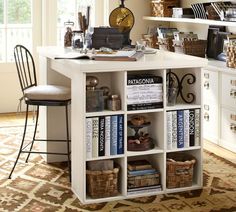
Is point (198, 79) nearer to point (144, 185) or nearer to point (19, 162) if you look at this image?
point (144, 185)

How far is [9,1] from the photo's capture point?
19.2 ft

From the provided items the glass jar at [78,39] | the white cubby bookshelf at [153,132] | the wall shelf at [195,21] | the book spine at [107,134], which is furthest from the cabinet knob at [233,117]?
the book spine at [107,134]

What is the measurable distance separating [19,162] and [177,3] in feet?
9.08

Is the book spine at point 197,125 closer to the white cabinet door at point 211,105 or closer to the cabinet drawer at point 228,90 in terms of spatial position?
the cabinet drawer at point 228,90

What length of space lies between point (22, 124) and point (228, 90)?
7.21 ft

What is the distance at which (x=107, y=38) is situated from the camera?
A: 157 inches

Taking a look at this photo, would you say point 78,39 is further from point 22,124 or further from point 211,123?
point 22,124

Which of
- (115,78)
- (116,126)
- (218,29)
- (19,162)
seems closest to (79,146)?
(116,126)

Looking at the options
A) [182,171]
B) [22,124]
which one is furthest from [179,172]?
[22,124]

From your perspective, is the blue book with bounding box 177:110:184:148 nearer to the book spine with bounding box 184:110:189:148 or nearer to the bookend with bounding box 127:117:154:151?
the book spine with bounding box 184:110:189:148

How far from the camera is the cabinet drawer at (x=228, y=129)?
14.4 ft

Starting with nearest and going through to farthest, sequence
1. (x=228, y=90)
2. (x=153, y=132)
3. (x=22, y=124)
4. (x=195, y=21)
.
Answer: (x=153, y=132) < (x=228, y=90) < (x=195, y=21) < (x=22, y=124)

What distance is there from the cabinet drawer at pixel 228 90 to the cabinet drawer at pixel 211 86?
10cm

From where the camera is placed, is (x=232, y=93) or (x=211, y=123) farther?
(x=211, y=123)
